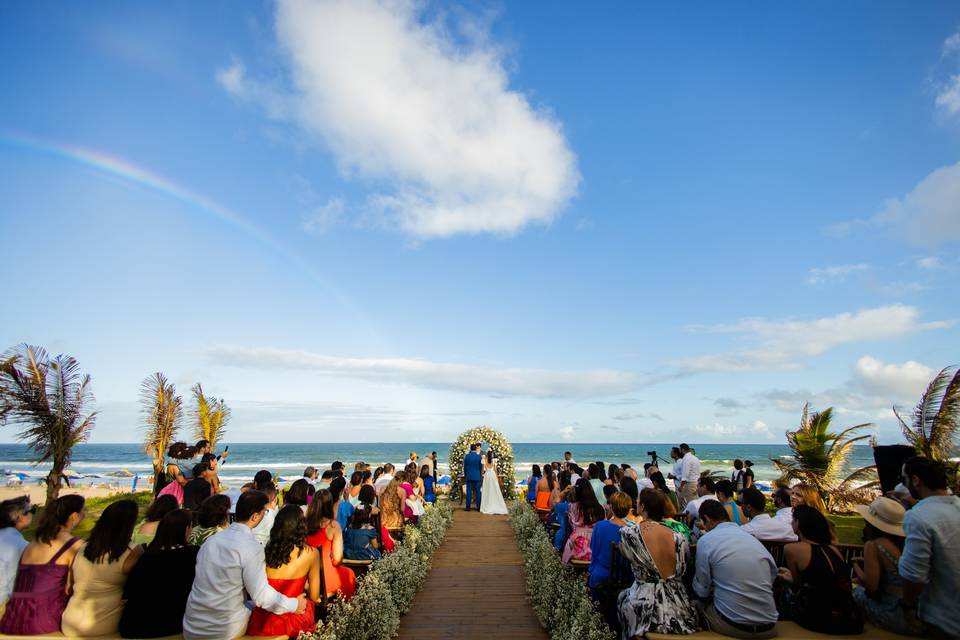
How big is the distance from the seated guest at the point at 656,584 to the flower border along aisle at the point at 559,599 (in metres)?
0.39

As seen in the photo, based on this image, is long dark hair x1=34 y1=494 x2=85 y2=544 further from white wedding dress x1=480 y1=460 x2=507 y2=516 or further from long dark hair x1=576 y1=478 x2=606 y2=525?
white wedding dress x1=480 y1=460 x2=507 y2=516

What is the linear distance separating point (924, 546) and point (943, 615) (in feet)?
1.74

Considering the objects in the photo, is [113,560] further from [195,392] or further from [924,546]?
[195,392]

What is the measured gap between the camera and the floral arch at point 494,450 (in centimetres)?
1580

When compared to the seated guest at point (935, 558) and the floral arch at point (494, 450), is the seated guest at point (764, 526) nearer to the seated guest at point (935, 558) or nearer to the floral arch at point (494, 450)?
the seated guest at point (935, 558)

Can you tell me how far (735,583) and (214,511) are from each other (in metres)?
4.19

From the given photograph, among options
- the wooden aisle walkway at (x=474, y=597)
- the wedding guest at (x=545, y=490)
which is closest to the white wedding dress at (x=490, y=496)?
the wedding guest at (x=545, y=490)

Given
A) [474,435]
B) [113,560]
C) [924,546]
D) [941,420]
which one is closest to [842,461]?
[941,420]

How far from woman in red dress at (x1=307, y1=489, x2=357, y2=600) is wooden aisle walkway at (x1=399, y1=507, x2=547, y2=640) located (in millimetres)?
1022

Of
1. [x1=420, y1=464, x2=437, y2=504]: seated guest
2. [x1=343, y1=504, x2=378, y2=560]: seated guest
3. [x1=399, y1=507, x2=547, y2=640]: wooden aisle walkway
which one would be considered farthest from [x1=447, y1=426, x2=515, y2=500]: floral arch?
[x1=343, y1=504, x2=378, y2=560]: seated guest

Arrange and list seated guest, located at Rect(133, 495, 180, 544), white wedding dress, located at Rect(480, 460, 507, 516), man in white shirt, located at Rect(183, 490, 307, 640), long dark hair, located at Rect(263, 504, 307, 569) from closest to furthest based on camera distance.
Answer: man in white shirt, located at Rect(183, 490, 307, 640) → long dark hair, located at Rect(263, 504, 307, 569) → seated guest, located at Rect(133, 495, 180, 544) → white wedding dress, located at Rect(480, 460, 507, 516)

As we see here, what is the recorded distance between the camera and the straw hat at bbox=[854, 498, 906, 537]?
3.91 meters

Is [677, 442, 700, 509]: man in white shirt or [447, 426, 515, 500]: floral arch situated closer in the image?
[677, 442, 700, 509]: man in white shirt

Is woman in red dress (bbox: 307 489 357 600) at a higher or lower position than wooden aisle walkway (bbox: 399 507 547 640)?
higher
